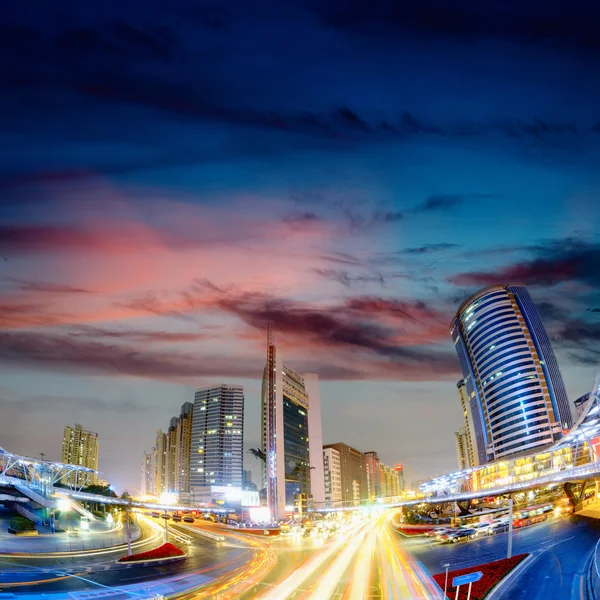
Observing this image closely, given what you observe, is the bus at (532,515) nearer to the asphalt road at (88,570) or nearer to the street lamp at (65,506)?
the asphalt road at (88,570)

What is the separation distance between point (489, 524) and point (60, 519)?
68.8 meters

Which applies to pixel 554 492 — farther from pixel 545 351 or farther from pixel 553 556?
pixel 545 351

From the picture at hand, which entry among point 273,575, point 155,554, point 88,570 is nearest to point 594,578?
point 273,575

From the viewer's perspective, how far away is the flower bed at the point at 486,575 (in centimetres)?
3484

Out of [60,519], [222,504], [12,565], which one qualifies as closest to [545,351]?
[222,504]

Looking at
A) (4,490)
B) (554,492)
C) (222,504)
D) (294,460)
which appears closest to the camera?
(4,490)

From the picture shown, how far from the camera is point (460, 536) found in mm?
66875

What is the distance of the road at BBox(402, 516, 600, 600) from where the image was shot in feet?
113

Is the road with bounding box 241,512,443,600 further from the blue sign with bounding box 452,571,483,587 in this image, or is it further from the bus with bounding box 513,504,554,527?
the bus with bounding box 513,504,554,527

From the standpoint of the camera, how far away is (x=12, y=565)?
49094 millimetres

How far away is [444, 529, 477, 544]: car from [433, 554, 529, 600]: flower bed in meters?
22.2

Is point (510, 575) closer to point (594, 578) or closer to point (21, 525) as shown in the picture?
point (594, 578)

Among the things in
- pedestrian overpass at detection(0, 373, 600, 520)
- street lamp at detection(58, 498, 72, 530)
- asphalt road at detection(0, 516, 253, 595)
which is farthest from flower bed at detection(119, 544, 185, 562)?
street lamp at detection(58, 498, 72, 530)

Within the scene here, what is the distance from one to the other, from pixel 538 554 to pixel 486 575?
36.2 ft
